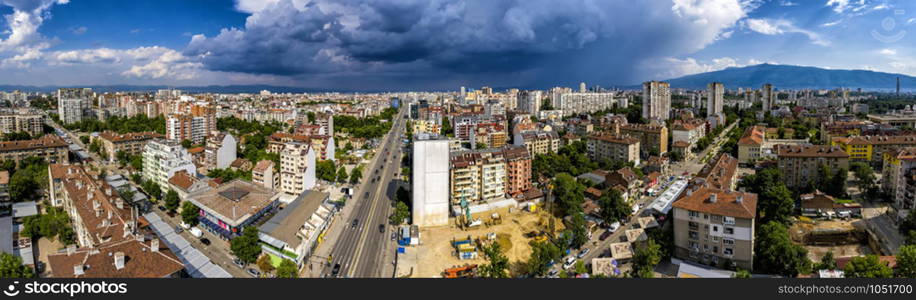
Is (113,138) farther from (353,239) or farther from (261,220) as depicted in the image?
(353,239)

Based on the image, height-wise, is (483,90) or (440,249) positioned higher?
(483,90)

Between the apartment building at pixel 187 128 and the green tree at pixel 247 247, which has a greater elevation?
the apartment building at pixel 187 128

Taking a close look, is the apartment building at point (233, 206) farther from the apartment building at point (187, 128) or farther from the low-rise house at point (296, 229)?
Answer: the apartment building at point (187, 128)

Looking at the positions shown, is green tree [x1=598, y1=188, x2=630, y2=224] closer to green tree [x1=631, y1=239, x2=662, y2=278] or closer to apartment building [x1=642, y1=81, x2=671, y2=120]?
green tree [x1=631, y1=239, x2=662, y2=278]

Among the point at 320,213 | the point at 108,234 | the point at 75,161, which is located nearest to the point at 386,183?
the point at 320,213

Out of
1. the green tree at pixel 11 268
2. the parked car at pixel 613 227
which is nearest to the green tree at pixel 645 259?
the parked car at pixel 613 227

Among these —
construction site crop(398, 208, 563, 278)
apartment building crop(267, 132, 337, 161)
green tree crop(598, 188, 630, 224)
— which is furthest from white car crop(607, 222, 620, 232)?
apartment building crop(267, 132, 337, 161)
